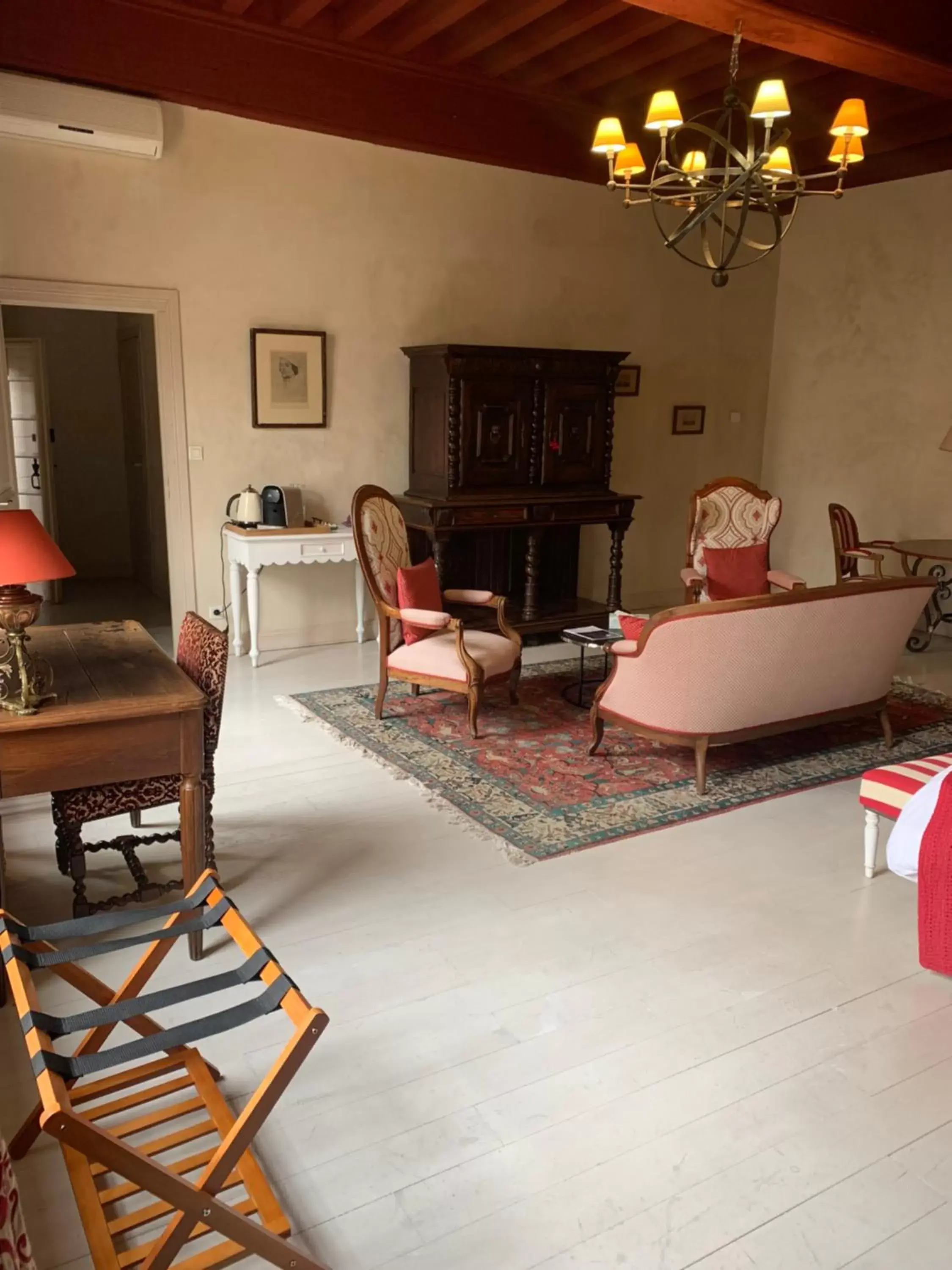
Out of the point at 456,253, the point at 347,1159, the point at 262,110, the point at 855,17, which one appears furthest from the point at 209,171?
the point at 347,1159

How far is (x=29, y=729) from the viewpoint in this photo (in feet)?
8.16

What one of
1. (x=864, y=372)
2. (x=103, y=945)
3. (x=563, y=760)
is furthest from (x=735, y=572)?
(x=103, y=945)

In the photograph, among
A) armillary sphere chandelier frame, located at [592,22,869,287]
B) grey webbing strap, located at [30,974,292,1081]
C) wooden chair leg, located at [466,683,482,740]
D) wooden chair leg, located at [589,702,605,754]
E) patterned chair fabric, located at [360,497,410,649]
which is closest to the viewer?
grey webbing strap, located at [30,974,292,1081]

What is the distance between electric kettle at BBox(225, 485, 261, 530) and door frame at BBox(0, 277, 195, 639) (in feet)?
1.00

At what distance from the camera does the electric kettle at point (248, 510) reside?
5.93 metres

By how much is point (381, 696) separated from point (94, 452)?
5117 millimetres

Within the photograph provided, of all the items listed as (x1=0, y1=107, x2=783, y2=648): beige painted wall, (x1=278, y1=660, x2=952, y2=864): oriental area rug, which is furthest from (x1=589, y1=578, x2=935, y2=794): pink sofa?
(x1=0, y1=107, x2=783, y2=648): beige painted wall

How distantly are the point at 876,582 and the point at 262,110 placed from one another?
434 cm

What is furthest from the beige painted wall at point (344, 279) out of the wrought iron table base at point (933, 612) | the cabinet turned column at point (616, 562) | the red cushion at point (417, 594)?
the wrought iron table base at point (933, 612)

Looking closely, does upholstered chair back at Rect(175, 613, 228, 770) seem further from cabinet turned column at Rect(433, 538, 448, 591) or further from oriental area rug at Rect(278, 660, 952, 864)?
cabinet turned column at Rect(433, 538, 448, 591)

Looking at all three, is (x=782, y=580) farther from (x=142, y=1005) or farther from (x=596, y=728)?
(x=142, y=1005)

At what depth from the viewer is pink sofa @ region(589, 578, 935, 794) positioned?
389 centimetres

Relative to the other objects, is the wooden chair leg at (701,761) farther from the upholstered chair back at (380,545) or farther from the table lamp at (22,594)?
the table lamp at (22,594)

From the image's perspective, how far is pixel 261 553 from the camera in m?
5.81
